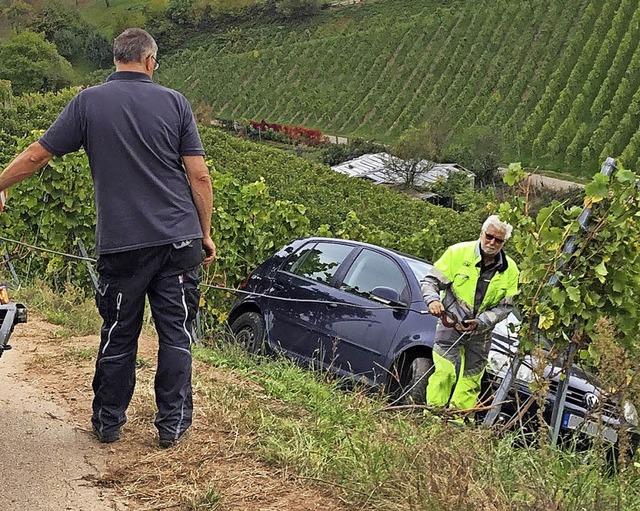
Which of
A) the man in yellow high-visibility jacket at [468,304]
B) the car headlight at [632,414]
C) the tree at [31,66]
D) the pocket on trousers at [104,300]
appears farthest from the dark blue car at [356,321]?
the tree at [31,66]

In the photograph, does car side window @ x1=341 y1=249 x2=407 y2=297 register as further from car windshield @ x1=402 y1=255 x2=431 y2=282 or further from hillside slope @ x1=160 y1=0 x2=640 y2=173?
hillside slope @ x1=160 y1=0 x2=640 y2=173

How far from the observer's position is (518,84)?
66.7 meters

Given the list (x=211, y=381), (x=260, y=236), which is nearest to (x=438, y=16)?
(x=260, y=236)

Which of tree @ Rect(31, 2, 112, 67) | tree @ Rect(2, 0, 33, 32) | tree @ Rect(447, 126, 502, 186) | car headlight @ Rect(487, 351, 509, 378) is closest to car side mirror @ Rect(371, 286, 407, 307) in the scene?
car headlight @ Rect(487, 351, 509, 378)

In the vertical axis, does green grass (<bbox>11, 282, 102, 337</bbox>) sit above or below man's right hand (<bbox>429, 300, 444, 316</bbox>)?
below

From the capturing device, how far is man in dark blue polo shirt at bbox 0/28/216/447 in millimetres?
4109

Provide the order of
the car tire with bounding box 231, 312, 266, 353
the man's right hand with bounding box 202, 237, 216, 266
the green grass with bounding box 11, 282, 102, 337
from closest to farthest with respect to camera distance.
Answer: the man's right hand with bounding box 202, 237, 216, 266, the green grass with bounding box 11, 282, 102, 337, the car tire with bounding box 231, 312, 266, 353

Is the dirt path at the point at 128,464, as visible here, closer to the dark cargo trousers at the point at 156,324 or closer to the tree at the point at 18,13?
the dark cargo trousers at the point at 156,324

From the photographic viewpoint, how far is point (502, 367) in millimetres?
6410

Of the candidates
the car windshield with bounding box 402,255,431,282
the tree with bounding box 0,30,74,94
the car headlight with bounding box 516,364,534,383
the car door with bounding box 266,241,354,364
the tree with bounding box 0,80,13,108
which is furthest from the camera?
the tree with bounding box 0,30,74,94

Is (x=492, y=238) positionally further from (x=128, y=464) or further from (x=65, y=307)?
(x=65, y=307)

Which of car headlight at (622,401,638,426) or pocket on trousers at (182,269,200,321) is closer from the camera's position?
car headlight at (622,401,638,426)

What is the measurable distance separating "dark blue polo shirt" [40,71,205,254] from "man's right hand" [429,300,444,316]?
230 centimetres

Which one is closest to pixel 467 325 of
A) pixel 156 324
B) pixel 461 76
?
pixel 156 324
